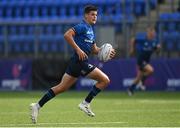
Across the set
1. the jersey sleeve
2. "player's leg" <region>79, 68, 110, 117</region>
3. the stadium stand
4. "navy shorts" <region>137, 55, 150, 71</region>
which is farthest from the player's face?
the stadium stand

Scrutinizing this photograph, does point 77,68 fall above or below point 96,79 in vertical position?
above

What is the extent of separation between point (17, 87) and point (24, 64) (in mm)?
1130

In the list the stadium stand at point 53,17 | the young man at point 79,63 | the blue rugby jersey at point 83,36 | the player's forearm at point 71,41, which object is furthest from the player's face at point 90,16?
the stadium stand at point 53,17

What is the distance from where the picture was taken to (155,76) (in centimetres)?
2820

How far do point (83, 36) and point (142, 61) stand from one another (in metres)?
13.1

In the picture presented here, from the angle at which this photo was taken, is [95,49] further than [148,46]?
No

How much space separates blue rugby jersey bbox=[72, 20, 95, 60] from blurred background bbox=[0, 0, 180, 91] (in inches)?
552

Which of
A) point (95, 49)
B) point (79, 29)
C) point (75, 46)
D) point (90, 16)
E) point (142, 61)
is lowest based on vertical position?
point (142, 61)

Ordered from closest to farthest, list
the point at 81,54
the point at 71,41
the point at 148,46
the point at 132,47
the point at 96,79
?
the point at 81,54 < the point at 71,41 < the point at 96,79 < the point at 148,46 < the point at 132,47

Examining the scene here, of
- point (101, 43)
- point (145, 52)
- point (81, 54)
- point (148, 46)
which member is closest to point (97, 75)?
point (81, 54)

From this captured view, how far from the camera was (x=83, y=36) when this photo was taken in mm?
14164

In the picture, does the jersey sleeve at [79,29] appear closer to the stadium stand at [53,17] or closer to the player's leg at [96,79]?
the player's leg at [96,79]

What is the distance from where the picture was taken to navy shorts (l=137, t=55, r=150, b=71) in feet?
88.0

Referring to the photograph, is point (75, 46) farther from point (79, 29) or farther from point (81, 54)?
point (79, 29)
